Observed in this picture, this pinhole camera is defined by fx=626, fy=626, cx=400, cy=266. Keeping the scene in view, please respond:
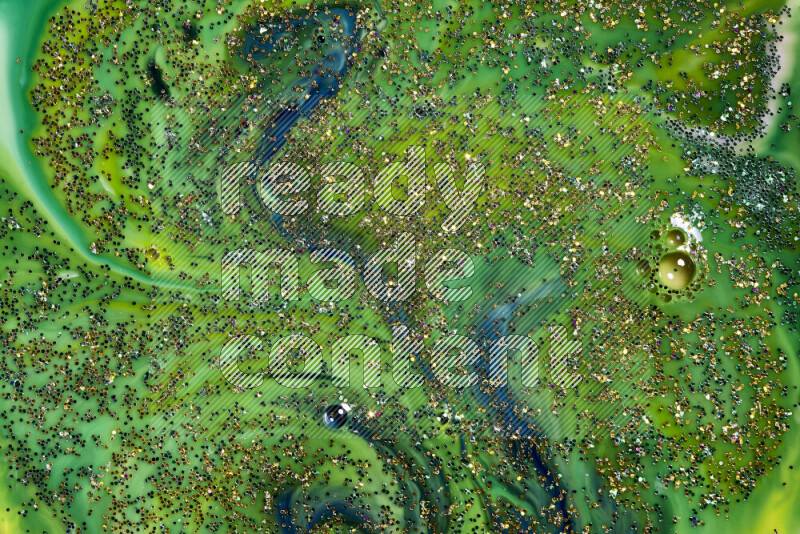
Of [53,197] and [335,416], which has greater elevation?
[53,197]

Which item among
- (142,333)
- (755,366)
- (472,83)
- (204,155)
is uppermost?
(472,83)

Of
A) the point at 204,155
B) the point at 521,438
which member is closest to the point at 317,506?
the point at 521,438

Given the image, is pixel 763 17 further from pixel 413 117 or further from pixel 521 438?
pixel 521 438

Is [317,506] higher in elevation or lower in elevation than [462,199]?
lower

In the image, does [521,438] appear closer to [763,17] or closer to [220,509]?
[220,509]

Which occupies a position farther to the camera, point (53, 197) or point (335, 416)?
point (53, 197)

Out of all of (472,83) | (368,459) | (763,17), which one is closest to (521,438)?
(368,459)
